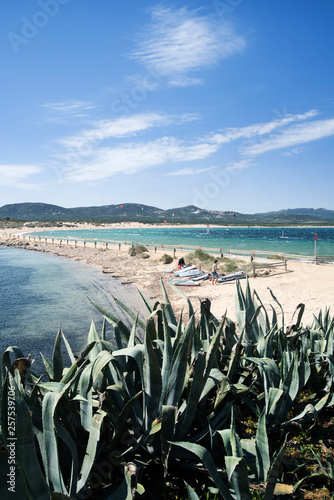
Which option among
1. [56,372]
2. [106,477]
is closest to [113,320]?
[56,372]

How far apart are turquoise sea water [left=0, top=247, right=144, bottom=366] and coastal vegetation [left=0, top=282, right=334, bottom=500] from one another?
2.77 m

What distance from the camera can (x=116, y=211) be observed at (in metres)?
197

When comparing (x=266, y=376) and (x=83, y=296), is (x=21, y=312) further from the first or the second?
(x=266, y=376)

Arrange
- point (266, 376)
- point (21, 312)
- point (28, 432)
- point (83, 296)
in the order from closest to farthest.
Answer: point (28, 432), point (266, 376), point (21, 312), point (83, 296)

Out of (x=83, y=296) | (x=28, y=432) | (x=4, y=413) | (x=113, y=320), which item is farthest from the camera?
(x=83, y=296)

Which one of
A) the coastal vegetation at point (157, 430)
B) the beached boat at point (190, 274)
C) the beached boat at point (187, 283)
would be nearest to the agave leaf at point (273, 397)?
the coastal vegetation at point (157, 430)

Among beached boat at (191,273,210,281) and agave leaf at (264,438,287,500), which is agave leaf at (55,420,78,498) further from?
beached boat at (191,273,210,281)

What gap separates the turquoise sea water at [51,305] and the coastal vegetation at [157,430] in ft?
9.09

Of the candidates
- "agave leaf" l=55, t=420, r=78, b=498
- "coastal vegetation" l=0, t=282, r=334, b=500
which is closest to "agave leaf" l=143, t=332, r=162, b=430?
"coastal vegetation" l=0, t=282, r=334, b=500

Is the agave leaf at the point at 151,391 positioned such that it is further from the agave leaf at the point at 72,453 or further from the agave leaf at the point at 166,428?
the agave leaf at the point at 72,453

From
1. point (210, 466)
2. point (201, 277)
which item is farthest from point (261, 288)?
point (210, 466)

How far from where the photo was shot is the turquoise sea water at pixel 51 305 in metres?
8.70

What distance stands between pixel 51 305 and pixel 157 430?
11702 mm

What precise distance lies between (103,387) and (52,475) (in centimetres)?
63
